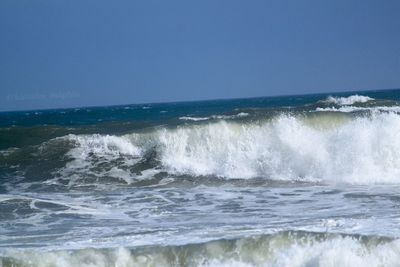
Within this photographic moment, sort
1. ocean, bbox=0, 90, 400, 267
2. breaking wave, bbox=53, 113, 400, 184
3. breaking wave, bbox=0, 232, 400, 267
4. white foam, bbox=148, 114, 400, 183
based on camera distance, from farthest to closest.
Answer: breaking wave, bbox=53, 113, 400, 184 < white foam, bbox=148, 114, 400, 183 < ocean, bbox=0, 90, 400, 267 < breaking wave, bbox=0, 232, 400, 267

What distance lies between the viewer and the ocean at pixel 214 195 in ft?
22.6

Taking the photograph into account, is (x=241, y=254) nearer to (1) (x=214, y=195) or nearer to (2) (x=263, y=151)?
(1) (x=214, y=195)

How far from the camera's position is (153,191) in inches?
501

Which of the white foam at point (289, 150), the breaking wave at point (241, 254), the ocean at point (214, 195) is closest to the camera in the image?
the breaking wave at point (241, 254)

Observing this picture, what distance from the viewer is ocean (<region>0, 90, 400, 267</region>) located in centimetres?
689

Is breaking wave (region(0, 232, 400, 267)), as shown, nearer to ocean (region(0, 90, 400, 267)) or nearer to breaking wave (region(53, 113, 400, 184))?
ocean (region(0, 90, 400, 267))

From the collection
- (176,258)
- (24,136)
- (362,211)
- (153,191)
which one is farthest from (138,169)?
(24,136)

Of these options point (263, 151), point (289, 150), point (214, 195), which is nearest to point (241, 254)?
point (214, 195)

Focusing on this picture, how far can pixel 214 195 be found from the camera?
1195 centimetres

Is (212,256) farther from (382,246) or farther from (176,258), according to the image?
(382,246)

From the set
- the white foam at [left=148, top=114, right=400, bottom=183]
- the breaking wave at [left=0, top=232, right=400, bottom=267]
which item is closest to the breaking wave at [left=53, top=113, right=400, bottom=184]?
the white foam at [left=148, top=114, right=400, bottom=183]

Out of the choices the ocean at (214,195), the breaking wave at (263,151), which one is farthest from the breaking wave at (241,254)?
the breaking wave at (263,151)

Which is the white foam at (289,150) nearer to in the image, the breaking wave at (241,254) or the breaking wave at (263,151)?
the breaking wave at (263,151)

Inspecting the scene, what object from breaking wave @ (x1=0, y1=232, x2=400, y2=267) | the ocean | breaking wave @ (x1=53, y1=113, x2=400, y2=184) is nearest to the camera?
breaking wave @ (x1=0, y1=232, x2=400, y2=267)
